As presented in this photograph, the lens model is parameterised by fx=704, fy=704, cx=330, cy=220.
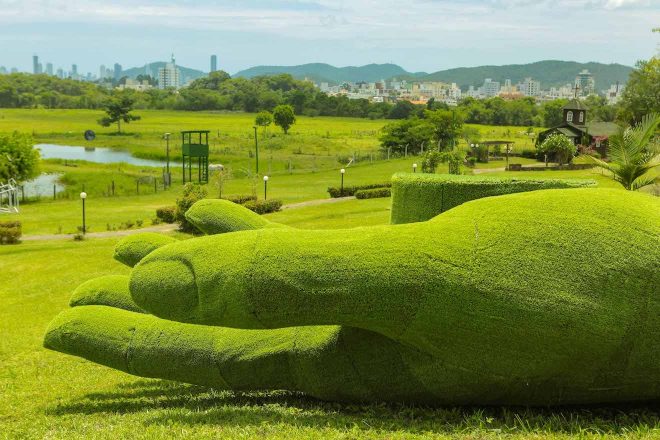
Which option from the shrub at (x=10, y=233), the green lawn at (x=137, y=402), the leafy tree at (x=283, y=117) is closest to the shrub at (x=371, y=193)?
the green lawn at (x=137, y=402)

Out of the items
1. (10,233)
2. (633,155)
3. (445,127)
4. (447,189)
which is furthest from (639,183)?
(445,127)

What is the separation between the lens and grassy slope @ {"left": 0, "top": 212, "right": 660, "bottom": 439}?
707 cm

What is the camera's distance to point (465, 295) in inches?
281

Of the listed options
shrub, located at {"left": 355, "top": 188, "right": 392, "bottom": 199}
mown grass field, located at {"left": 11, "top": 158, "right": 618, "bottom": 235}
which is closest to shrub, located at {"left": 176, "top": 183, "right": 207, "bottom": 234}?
mown grass field, located at {"left": 11, "top": 158, "right": 618, "bottom": 235}

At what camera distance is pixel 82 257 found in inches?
924

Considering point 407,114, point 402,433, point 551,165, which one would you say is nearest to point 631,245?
point 402,433

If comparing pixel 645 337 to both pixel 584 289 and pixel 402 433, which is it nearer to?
pixel 584 289

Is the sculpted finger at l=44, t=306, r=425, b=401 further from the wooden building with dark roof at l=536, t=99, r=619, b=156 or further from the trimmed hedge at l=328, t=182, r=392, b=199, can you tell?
the wooden building with dark roof at l=536, t=99, r=619, b=156

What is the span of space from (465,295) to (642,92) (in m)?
52.4

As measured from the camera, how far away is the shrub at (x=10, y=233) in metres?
26.1

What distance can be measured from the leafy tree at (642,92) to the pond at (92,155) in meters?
40.7

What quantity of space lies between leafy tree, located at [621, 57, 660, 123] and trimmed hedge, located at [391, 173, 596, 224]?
46338mm

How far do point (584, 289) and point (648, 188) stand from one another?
10.2 metres

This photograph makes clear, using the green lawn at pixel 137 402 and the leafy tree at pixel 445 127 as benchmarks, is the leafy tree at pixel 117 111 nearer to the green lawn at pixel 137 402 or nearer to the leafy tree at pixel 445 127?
the leafy tree at pixel 445 127
